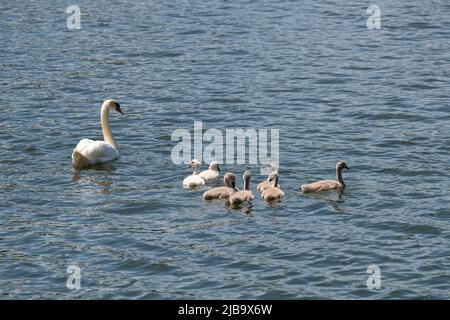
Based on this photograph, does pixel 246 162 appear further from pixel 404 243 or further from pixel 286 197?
pixel 404 243

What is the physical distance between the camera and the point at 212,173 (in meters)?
Result: 22.3

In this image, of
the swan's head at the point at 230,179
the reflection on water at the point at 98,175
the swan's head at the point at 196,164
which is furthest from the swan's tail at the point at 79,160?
the swan's head at the point at 230,179

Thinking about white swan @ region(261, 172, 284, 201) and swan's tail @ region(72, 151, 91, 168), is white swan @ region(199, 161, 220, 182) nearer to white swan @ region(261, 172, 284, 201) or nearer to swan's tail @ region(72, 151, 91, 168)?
white swan @ region(261, 172, 284, 201)

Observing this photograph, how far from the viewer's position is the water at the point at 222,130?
18.3 meters

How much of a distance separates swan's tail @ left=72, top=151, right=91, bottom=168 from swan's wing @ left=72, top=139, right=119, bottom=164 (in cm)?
4

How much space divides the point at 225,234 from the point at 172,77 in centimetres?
1093

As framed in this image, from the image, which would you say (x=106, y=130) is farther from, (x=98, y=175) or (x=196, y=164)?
(x=196, y=164)

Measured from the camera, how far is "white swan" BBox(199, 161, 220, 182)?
2212 cm

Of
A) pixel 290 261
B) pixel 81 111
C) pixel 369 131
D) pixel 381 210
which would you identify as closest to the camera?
pixel 290 261

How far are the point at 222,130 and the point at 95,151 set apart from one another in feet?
10.5

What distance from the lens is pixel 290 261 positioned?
1852 cm

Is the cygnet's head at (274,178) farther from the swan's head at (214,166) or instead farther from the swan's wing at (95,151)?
the swan's wing at (95,151)

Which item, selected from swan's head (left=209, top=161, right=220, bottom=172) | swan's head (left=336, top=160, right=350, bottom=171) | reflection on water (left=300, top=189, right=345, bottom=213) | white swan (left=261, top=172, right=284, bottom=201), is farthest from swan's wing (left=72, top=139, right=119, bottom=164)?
swan's head (left=336, top=160, right=350, bottom=171)

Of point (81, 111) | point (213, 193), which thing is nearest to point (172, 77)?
point (81, 111)
